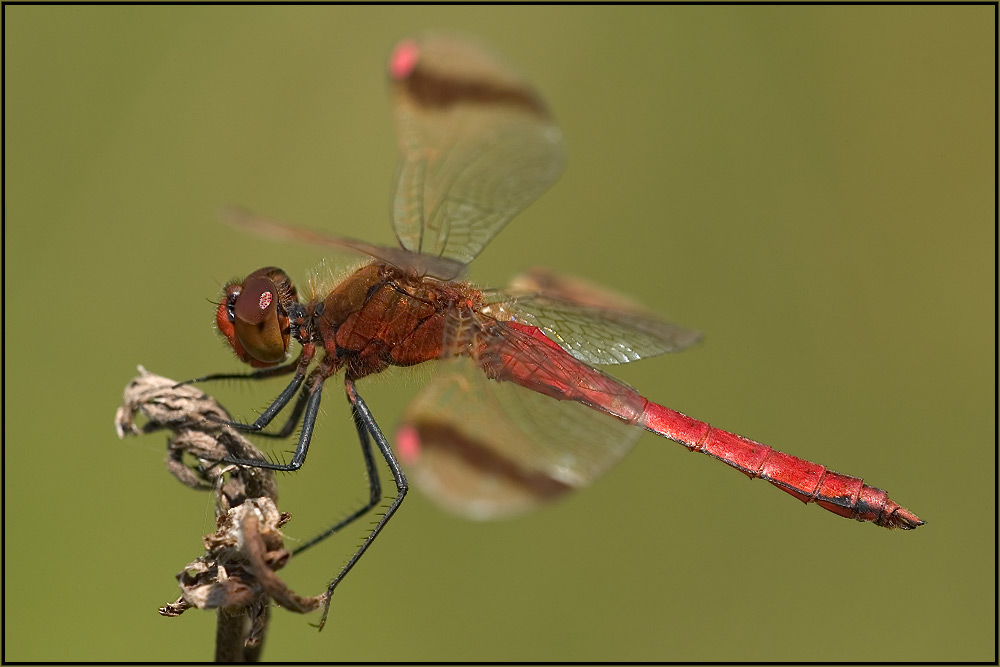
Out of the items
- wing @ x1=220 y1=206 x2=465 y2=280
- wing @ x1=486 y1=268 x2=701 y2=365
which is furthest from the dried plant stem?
wing @ x1=486 y1=268 x2=701 y2=365

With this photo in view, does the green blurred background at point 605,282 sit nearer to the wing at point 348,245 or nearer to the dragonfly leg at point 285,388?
the dragonfly leg at point 285,388

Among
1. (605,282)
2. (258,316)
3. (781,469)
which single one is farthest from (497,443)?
(605,282)

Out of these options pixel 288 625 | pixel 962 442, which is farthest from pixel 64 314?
pixel 962 442

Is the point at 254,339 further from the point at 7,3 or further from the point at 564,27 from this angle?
the point at 564,27

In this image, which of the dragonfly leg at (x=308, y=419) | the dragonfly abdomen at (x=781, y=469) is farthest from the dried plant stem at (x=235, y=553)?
the dragonfly abdomen at (x=781, y=469)

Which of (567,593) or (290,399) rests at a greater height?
(290,399)

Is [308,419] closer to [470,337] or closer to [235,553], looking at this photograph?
[470,337]
